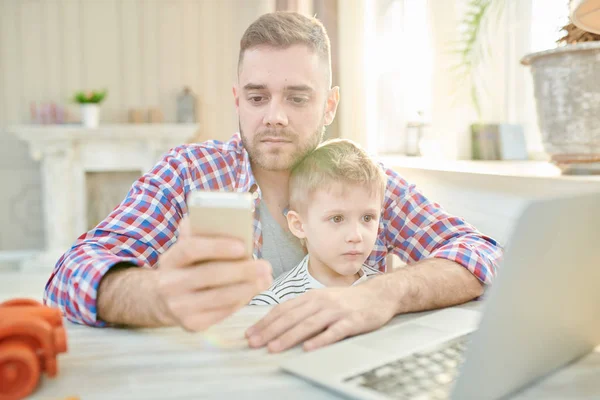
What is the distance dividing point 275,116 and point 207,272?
820 millimetres

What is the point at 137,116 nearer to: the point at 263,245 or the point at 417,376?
the point at 263,245

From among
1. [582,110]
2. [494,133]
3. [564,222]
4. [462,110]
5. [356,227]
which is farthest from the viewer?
[462,110]

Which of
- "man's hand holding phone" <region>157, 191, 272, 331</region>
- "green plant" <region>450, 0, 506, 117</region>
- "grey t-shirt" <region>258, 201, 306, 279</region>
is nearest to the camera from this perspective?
"man's hand holding phone" <region>157, 191, 272, 331</region>

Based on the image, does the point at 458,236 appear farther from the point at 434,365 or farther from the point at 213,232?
the point at 213,232

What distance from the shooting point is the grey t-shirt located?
154cm

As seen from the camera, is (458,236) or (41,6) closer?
(458,236)

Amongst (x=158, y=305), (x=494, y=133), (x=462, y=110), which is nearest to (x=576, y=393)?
(x=158, y=305)

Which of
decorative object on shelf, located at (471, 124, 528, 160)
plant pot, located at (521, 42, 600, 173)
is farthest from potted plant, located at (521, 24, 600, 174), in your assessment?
decorative object on shelf, located at (471, 124, 528, 160)

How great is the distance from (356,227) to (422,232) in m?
0.24

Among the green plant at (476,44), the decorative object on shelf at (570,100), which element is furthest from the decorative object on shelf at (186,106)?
the decorative object on shelf at (570,100)

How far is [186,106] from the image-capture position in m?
4.47

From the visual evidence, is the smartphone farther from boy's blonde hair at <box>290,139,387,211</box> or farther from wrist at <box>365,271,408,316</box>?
boy's blonde hair at <box>290,139,387,211</box>

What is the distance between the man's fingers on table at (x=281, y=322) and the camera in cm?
79

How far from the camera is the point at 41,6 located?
438 cm
